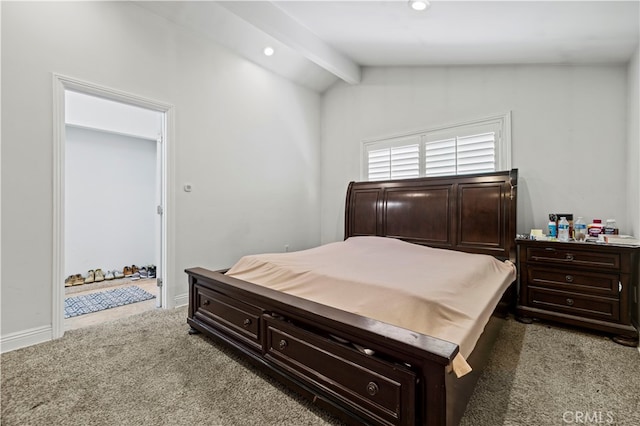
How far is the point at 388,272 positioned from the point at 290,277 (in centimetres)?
72

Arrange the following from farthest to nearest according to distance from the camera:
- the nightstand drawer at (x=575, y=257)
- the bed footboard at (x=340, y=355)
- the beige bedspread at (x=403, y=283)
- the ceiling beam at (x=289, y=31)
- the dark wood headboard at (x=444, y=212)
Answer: the dark wood headboard at (x=444, y=212) → the ceiling beam at (x=289, y=31) → the nightstand drawer at (x=575, y=257) → the beige bedspread at (x=403, y=283) → the bed footboard at (x=340, y=355)

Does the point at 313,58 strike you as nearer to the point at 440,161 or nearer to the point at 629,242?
the point at 440,161

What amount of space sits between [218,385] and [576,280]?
3.03 m

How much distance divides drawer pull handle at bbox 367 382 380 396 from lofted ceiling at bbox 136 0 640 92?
2.79 metres

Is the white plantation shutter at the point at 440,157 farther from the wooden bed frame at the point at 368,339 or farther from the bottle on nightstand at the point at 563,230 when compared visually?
the bottle on nightstand at the point at 563,230

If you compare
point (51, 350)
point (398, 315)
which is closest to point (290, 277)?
point (398, 315)

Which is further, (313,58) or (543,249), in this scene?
(313,58)

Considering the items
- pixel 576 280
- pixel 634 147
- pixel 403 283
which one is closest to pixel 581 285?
pixel 576 280

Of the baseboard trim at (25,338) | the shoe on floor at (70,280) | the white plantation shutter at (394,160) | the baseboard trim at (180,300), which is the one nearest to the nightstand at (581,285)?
the white plantation shutter at (394,160)

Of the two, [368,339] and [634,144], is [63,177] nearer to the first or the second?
[368,339]

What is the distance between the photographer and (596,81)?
2.78m

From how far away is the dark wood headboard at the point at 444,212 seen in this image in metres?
2.95

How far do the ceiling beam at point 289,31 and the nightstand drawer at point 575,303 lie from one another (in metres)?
3.46

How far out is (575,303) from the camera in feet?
8.25
